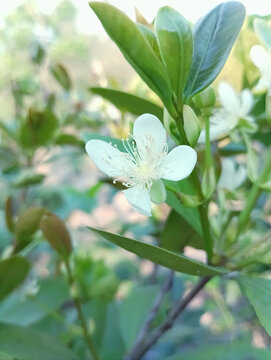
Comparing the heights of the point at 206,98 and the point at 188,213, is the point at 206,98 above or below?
above

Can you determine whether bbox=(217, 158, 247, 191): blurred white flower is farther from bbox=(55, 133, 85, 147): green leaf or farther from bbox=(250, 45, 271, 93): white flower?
bbox=(55, 133, 85, 147): green leaf

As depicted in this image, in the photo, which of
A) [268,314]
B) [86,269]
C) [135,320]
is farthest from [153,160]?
[86,269]

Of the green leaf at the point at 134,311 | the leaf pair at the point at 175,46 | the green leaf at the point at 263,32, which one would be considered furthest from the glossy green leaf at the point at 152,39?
the green leaf at the point at 134,311

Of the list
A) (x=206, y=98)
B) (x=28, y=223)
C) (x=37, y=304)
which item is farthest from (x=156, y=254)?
(x=37, y=304)

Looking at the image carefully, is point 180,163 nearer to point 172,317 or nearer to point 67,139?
point 172,317

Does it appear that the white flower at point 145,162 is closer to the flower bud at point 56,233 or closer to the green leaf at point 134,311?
the flower bud at point 56,233

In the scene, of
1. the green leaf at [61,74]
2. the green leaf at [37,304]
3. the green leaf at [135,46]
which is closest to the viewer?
the green leaf at [135,46]
